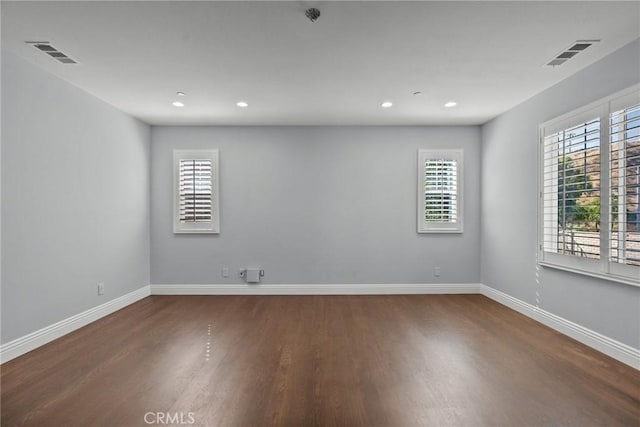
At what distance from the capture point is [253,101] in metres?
3.77

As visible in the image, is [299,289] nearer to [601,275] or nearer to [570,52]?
[601,275]

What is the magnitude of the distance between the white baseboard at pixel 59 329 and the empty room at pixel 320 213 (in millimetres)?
29

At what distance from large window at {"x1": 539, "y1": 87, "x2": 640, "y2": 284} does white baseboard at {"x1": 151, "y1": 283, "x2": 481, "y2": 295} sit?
184cm

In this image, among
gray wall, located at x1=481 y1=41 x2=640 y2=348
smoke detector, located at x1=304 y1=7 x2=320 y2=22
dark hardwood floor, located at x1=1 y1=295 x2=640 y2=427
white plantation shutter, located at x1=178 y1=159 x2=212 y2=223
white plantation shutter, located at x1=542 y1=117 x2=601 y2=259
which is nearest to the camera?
dark hardwood floor, located at x1=1 y1=295 x2=640 y2=427

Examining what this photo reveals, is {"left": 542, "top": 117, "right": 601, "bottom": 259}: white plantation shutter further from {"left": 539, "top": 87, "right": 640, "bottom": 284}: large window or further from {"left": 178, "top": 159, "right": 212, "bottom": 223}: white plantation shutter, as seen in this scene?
{"left": 178, "top": 159, "right": 212, "bottom": 223}: white plantation shutter

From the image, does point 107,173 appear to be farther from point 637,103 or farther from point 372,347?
point 637,103

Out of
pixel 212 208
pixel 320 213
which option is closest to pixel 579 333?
pixel 320 213

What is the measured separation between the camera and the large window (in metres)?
2.53

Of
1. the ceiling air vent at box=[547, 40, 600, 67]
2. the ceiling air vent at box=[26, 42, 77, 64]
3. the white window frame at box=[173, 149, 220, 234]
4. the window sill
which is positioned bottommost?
the window sill

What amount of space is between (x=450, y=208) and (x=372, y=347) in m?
2.88

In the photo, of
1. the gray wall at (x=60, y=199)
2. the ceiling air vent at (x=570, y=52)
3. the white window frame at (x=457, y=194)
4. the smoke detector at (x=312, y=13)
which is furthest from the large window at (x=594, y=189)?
the gray wall at (x=60, y=199)

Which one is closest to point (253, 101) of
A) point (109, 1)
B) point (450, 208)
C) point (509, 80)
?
point (109, 1)

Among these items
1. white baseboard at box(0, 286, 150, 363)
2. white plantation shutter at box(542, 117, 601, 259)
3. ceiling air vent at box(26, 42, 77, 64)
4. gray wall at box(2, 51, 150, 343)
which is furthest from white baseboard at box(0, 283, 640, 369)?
ceiling air vent at box(26, 42, 77, 64)

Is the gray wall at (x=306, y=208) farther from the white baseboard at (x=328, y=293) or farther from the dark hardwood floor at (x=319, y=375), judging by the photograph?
the dark hardwood floor at (x=319, y=375)
